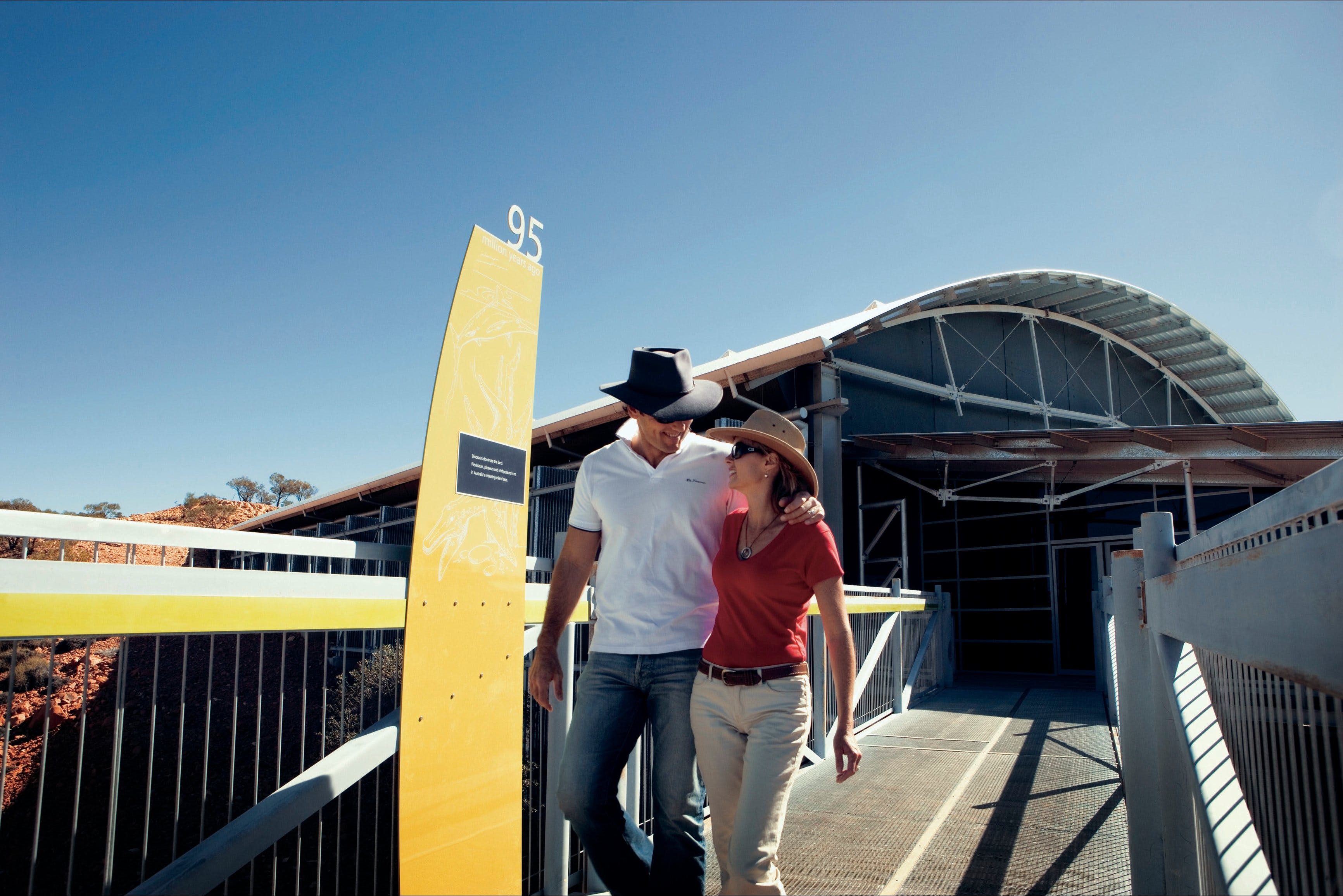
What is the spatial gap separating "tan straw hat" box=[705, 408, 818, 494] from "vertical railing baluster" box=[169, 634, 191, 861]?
1.69 m

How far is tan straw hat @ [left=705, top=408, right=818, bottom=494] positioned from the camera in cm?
252

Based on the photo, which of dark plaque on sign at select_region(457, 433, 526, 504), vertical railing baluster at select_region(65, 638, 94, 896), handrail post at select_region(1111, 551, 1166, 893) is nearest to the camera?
vertical railing baluster at select_region(65, 638, 94, 896)

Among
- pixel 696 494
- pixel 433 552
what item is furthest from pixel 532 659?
pixel 696 494

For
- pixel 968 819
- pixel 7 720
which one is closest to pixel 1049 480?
pixel 968 819

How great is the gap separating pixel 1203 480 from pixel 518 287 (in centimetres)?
1239

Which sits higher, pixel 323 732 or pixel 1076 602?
pixel 323 732

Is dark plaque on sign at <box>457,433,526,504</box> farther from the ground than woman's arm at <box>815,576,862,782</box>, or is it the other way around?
dark plaque on sign at <box>457,433,526,504</box>

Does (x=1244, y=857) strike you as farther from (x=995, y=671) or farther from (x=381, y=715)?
(x=995, y=671)

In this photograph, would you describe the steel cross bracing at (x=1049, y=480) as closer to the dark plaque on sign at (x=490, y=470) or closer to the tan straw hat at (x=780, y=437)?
the tan straw hat at (x=780, y=437)

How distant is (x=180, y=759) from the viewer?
85.6 inches

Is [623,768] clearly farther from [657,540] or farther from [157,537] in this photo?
[157,537]

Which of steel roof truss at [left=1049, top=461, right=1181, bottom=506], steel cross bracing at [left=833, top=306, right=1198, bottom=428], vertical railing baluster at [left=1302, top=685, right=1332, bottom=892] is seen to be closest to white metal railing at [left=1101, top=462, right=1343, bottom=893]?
vertical railing baluster at [left=1302, top=685, right=1332, bottom=892]

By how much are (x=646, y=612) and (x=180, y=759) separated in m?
1.37

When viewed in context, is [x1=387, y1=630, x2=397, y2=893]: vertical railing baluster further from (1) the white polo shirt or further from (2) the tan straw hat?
(2) the tan straw hat
